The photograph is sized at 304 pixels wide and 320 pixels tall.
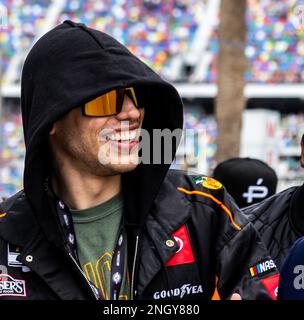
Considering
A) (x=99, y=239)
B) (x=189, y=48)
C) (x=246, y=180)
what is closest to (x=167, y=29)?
(x=189, y=48)

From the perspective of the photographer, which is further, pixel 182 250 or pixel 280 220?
pixel 280 220

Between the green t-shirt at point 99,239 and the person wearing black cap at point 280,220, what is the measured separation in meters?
0.87

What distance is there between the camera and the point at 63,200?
1936mm

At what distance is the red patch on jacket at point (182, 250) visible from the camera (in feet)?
5.92

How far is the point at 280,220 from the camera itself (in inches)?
105

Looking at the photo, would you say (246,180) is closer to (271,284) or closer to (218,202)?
(218,202)

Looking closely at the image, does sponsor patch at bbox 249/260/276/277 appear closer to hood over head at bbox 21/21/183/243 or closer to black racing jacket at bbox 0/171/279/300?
black racing jacket at bbox 0/171/279/300

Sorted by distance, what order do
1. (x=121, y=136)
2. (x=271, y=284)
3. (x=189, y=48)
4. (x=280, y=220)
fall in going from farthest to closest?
1. (x=189, y=48)
2. (x=280, y=220)
3. (x=121, y=136)
4. (x=271, y=284)

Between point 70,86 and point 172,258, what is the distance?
0.54 m

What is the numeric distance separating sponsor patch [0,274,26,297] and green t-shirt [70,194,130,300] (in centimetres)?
17

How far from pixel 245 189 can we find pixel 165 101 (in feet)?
5.92

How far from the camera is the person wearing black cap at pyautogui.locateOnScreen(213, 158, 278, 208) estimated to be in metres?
3.75

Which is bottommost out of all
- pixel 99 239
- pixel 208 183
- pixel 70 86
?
pixel 99 239

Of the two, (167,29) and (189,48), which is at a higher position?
(167,29)
